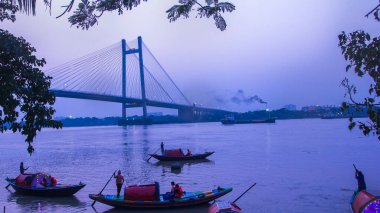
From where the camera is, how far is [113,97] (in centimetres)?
9288

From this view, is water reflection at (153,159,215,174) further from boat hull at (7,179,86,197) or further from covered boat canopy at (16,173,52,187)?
covered boat canopy at (16,173,52,187)

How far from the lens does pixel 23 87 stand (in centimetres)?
632

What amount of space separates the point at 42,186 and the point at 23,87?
13.9 meters

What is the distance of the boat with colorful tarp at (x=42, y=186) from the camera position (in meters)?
18.4

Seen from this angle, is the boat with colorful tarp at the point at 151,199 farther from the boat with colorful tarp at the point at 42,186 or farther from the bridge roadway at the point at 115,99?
the bridge roadway at the point at 115,99

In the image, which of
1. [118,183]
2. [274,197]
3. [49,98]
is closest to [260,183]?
[274,197]

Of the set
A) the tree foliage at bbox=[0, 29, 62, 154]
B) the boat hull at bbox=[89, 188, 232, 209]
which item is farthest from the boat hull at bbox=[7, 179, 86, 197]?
the tree foliage at bbox=[0, 29, 62, 154]

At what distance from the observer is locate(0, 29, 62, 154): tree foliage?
19.6ft

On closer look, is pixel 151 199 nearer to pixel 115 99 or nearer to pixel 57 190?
pixel 57 190

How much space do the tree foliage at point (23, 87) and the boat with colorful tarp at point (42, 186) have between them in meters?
12.7

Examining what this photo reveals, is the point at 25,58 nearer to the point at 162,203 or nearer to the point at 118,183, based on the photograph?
the point at 162,203

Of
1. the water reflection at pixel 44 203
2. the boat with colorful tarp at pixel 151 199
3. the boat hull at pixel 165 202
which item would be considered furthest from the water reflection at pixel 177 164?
the boat with colorful tarp at pixel 151 199

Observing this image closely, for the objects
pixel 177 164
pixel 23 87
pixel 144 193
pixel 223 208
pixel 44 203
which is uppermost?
pixel 23 87

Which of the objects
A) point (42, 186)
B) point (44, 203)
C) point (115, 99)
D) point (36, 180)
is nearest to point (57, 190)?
point (44, 203)
